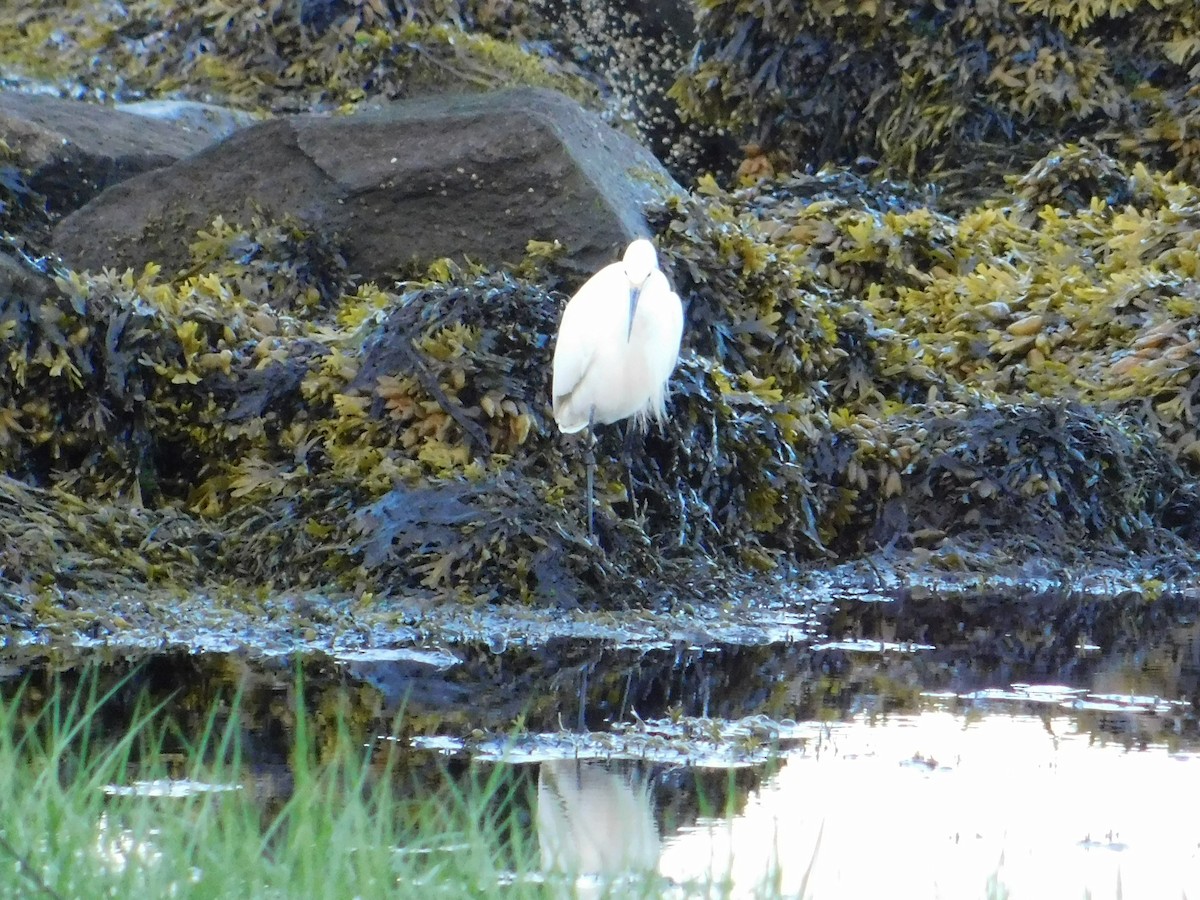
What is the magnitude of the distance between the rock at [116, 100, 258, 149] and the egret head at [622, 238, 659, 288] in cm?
475

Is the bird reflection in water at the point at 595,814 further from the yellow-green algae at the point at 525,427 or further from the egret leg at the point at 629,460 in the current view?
the egret leg at the point at 629,460

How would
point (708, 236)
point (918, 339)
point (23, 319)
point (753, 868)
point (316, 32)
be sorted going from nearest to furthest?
point (753, 868) < point (23, 319) < point (708, 236) < point (918, 339) < point (316, 32)

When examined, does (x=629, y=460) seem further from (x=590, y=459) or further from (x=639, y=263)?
(x=639, y=263)

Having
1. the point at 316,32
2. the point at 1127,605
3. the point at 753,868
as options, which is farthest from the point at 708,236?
the point at 316,32

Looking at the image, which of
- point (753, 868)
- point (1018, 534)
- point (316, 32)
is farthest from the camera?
point (316, 32)

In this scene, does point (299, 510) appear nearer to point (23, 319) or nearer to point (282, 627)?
point (282, 627)

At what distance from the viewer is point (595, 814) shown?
384 centimetres

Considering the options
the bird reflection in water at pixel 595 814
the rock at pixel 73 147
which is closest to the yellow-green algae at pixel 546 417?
the rock at pixel 73 147

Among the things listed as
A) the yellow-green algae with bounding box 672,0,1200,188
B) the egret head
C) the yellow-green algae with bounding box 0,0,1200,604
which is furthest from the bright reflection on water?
the yellow-green algae with bounding box 672,0,1200,188

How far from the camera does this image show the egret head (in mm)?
6609

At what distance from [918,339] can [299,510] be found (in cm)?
384

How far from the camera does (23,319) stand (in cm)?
691

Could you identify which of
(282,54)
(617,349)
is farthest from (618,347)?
(282,54)

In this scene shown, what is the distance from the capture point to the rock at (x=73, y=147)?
930 centimetres
